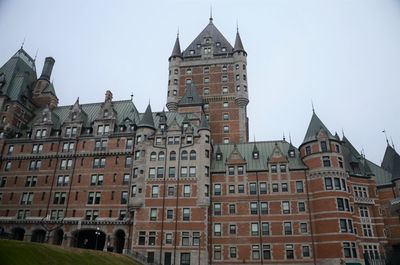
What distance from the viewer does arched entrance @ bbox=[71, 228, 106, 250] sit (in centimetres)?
5574

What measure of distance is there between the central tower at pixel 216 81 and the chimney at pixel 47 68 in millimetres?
28968

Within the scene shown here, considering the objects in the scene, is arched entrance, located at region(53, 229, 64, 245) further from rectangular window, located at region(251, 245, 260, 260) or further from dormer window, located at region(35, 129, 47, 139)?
rectangular window, located at region(251, 245, 260, 260)

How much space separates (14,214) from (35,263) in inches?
1381

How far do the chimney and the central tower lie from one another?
95.0 feet

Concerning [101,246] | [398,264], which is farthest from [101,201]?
[398,264]

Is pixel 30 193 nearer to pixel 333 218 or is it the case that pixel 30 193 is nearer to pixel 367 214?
pixel 333 218

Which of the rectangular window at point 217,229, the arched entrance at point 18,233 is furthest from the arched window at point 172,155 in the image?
the arched entrance at point 18,233

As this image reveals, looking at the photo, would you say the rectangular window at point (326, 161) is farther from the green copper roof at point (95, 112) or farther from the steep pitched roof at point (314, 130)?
the green copper roof at point (95, 112)

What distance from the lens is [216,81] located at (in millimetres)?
79312

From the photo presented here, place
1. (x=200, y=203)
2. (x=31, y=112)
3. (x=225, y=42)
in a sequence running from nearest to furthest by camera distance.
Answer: (x=200, y=203) < (x=31, y=112) < (x=225, y=42)

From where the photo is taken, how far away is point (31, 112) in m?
72.8

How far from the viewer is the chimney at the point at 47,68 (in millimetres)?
78450

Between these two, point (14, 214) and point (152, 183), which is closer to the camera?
point (152, 183)

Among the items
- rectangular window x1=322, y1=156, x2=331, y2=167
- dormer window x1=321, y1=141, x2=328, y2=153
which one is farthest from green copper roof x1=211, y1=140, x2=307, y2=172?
dormer window x1=321, y1=141, x2=328, y2=153
